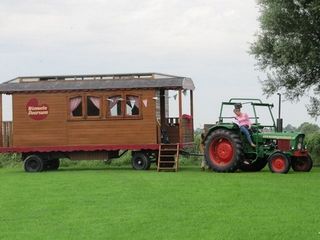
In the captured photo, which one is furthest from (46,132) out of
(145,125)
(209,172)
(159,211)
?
(159,211)

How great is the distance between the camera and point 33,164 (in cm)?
2205

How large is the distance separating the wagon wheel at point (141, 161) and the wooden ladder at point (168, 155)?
1.83ft

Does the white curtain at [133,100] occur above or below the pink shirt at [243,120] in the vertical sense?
above

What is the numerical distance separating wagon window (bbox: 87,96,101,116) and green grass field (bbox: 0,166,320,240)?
17.9 ft

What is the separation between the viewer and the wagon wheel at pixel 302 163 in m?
18.8

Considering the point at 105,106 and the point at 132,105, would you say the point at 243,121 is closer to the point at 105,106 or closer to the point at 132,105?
the point at 132,105

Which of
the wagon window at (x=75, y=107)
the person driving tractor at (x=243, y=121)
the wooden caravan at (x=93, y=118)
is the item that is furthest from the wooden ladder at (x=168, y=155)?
the wagon window at (x=75, y=107)

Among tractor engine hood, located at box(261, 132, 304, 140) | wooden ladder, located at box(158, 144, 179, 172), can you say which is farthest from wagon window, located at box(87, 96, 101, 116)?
tractor engine hood, located at box(261, 132, 304, 140)

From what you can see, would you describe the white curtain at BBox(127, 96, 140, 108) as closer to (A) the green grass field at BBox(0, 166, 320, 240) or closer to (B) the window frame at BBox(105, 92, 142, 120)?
(B) the window frame at BBox(105, 92, 142, 120)

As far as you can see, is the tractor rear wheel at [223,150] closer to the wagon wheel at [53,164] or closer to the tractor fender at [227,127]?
the tractor fender at [227,127]

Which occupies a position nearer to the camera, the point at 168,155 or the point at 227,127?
the point at 227,127

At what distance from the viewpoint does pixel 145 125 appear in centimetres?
2125

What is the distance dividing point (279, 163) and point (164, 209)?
783cm

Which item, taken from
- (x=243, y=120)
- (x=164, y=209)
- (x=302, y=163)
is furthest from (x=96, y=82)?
(x=164, y=209)
